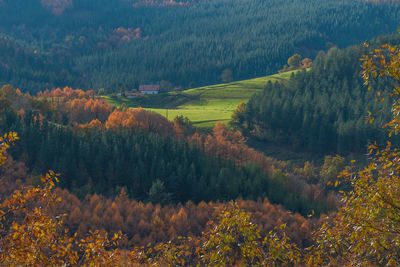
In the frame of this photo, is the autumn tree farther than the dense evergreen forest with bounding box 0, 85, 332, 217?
No

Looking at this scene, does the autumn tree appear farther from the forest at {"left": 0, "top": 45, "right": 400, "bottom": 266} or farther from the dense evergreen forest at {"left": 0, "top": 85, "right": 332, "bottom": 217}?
the dense evergreen forest at {"left": 0, "top": 85, "right": 332, "bottom": 217}

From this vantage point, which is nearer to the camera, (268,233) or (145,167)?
(268,233)

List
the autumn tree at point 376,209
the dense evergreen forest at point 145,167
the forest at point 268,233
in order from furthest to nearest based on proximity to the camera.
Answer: the dense evergreen forest at point 145,167
the autumn tree at point 376,209
the forest at point 268,233

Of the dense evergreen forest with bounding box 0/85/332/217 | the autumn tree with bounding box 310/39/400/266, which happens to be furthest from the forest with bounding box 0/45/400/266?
the dense evergreen forest with bounding box 0/85/332/217

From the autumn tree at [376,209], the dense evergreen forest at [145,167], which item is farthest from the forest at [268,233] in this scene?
the dense evergreen forest at [145,167]

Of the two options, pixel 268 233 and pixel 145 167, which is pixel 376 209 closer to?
pixel 268 233

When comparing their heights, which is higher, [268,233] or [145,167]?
[268,233]

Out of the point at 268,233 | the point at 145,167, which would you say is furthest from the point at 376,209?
the point at 145,167

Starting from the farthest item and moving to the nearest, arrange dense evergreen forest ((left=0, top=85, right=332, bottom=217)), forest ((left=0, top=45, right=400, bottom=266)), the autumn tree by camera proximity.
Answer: dense evergreen forest ((left=0, top=85, right=332, bottom=217)), the autumn tree, forest ((left=0, top=45, right=400, bottom=266))

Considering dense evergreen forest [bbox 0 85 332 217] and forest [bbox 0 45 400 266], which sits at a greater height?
forest [bbox 0 45 400 266]

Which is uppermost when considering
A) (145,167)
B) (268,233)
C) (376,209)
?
(376,209)

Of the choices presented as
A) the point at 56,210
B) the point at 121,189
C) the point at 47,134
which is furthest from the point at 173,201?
the point at 47,134

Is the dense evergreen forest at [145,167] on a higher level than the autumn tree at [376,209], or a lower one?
lower

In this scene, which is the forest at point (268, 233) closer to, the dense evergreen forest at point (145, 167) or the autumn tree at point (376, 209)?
the autumn tree at point (376, 209)
